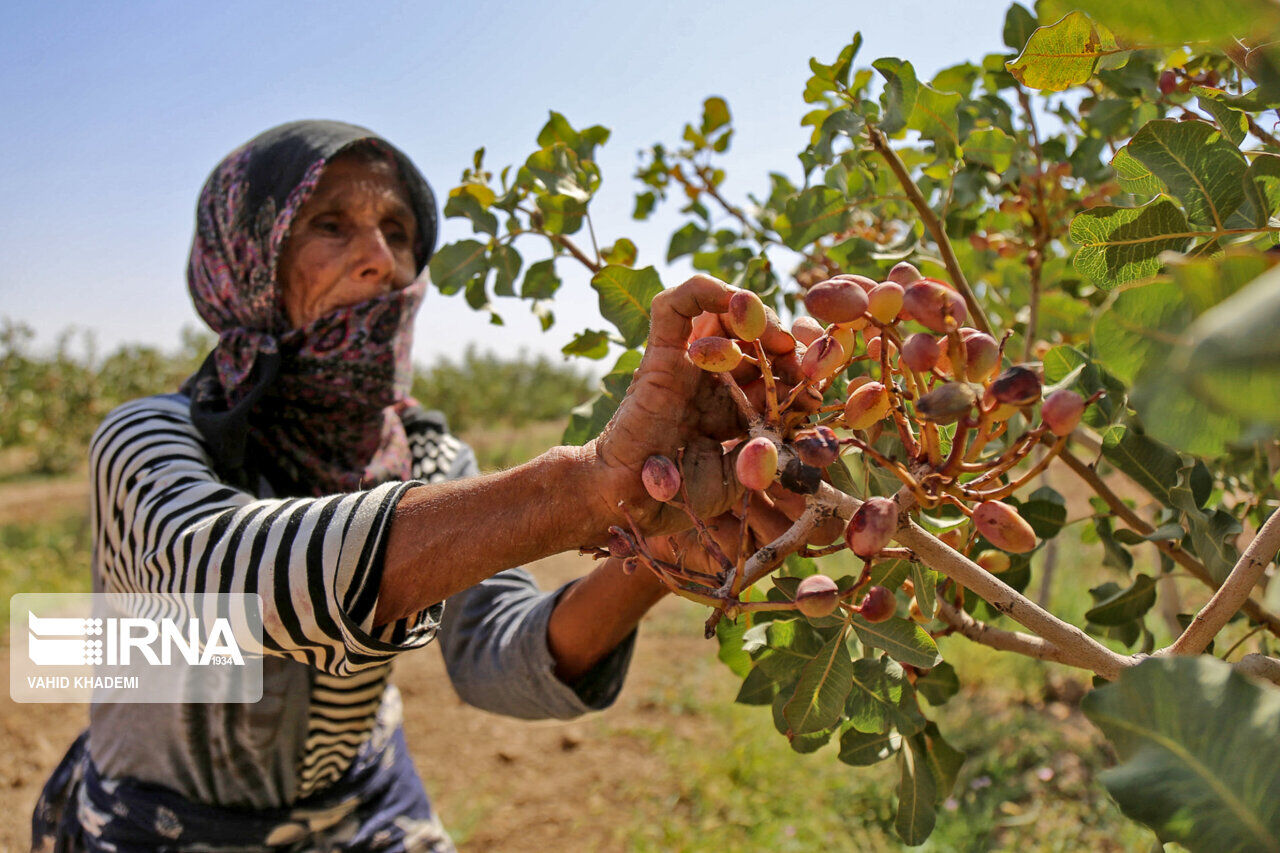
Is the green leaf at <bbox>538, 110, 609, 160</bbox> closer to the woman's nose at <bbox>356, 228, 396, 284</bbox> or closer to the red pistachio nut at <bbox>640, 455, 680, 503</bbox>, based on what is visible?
the woman's nose at <bbox>356, 228, 396, 284</bbox>

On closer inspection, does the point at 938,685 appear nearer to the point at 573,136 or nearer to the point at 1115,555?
the point at 1115,555

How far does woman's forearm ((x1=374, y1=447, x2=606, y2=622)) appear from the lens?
917 mm

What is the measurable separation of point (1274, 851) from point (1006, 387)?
0.32m

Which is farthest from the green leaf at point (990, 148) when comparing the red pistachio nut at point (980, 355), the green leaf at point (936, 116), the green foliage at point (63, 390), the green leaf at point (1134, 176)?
the green foliage at point (63, 390)

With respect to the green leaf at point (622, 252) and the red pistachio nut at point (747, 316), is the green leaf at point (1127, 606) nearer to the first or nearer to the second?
the red pistachio nut at point (747, 316)

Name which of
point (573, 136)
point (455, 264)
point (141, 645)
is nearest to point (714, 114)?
point (573, 136)

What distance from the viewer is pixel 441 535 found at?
102 cm

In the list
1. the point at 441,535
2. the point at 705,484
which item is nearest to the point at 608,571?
the point at 441,535

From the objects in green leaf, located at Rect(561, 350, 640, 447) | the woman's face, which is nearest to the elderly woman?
the woman's face

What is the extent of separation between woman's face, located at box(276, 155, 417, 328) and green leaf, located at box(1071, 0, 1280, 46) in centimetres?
172

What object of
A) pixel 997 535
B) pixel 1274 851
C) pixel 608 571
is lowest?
pixel 608 571

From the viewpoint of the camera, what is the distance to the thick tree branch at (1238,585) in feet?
2.19

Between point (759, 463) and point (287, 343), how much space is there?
150 centimetres

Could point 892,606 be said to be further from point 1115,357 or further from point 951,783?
point 951,783
